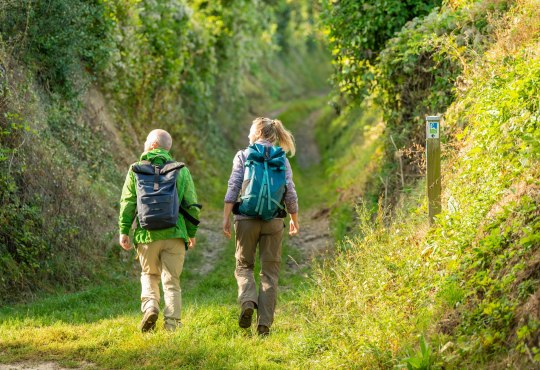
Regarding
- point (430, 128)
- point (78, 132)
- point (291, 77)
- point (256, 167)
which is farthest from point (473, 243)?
point (291, 77)

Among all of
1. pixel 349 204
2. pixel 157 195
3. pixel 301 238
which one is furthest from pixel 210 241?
pixel 157 195

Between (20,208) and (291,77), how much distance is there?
4481 centimetres

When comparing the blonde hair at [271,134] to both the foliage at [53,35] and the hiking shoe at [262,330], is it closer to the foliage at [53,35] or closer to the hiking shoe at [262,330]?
the hiking shoe at [262,330]

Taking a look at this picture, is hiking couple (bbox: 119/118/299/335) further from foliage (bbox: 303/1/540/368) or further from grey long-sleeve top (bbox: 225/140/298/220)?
foliage (bbox: 303/1/540/368)

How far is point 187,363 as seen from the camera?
7.05 metres

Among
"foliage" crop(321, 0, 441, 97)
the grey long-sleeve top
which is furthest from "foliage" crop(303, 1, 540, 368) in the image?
"foliage" crop(321, 0, 441, 97)

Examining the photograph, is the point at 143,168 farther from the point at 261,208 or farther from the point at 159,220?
the point at 261,208

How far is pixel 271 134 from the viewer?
8266mm

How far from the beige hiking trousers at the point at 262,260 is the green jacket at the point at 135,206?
538 mm

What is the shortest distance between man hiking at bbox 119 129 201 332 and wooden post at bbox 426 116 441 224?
7.64 ft

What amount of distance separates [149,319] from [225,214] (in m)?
1.26


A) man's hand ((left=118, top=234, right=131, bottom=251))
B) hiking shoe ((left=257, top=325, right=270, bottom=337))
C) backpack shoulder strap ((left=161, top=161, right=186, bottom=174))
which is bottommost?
hiking shoe ((left=257, top=325, right=270, bottom=337))

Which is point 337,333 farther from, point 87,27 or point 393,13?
point 87,27

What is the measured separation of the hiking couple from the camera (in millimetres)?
7965
